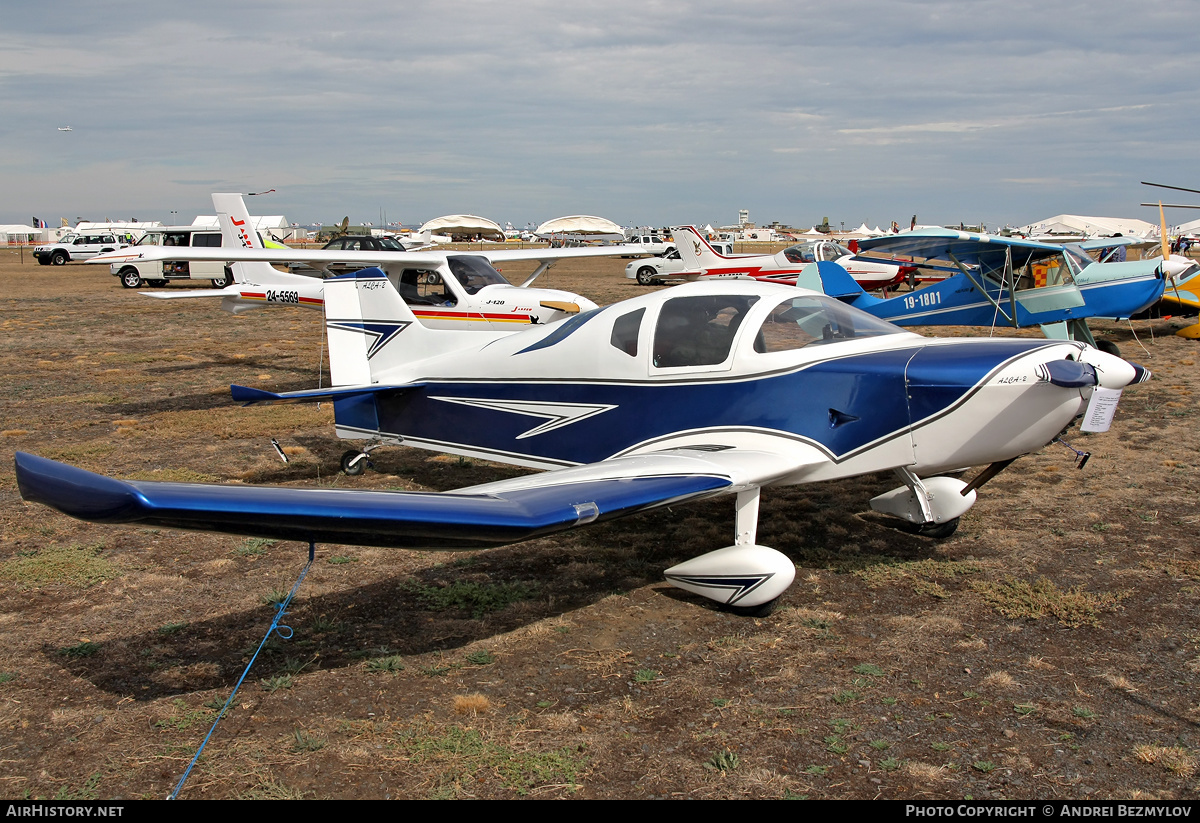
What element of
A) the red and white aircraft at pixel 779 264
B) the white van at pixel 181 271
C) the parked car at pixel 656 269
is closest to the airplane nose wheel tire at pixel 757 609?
the red and white aircraft at pixel 779 264

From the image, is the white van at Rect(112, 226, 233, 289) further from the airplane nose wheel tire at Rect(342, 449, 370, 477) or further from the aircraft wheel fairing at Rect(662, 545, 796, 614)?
the aircraft wheel fairing at Rect(662, 545, 796, 614)

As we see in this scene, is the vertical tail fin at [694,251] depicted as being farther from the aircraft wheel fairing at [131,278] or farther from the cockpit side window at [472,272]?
the aircraft wheel fairing at [131,278]

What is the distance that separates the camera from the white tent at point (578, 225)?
105650 mm

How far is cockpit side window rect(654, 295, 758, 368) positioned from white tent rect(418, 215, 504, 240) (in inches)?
3862

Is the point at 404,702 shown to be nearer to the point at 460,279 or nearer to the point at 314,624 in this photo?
the point at 314,624

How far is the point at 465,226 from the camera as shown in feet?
340

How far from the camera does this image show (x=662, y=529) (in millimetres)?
6965

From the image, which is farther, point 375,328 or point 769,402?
point 375,328

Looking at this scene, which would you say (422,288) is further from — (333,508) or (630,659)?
(333,508)

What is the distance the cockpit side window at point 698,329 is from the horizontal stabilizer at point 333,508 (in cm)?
166

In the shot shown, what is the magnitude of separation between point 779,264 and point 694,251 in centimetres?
420

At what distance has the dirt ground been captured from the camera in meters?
3.69

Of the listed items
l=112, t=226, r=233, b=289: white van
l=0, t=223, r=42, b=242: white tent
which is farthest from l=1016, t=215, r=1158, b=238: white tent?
l=0, t=223, r=42, b=242: white tent

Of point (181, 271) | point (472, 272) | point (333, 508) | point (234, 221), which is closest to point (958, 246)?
point (472, 272)
